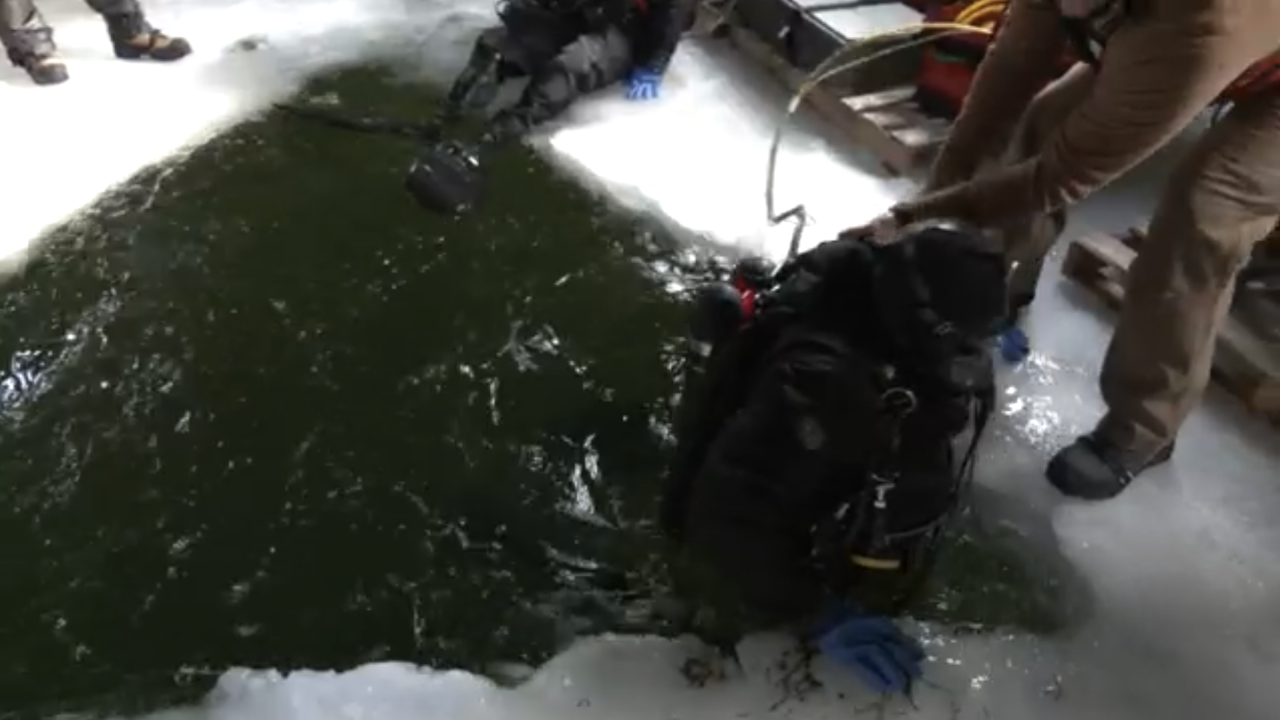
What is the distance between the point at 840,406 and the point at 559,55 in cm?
228

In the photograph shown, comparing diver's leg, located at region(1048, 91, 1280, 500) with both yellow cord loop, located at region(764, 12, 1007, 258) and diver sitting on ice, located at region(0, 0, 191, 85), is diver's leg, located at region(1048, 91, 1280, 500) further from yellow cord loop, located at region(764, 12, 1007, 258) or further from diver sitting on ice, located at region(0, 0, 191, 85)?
diver sitting on ice, located at region(0, 0, 191, 85)

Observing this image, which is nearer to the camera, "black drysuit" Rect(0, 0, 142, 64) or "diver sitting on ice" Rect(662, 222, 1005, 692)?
"diver sitting on ice" Rect(662, 222, 1005, 692)

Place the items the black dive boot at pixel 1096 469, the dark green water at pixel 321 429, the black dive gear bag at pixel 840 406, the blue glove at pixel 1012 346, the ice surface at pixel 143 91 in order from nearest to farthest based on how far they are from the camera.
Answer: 1. the black dive gear bag at pixel 840 406
2. the dark green water at pixel 321 429
3. the black dive boot at pixel 1096 469
4. the blue glove at pixel 1012 346
5. the ice surface at pixel 143 91

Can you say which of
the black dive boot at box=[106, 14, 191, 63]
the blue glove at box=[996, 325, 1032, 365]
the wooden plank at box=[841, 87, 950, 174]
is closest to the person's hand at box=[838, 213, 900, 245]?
the blue glove at box=[996, 325, 1032, 365]

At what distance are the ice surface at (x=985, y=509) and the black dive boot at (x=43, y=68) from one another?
7cm

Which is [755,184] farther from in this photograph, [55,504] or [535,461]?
[55,504]

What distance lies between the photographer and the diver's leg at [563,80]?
3.86m

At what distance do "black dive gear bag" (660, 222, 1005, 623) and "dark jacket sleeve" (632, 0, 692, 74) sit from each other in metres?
2.08

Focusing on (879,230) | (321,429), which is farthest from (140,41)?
(879,230)

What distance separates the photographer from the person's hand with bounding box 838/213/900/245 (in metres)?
2.18

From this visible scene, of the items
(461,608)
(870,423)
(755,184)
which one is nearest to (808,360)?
(870,423)

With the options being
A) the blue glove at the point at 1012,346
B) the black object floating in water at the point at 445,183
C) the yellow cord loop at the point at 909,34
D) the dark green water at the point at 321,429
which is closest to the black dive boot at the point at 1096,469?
the dark green water at the point at 321,429

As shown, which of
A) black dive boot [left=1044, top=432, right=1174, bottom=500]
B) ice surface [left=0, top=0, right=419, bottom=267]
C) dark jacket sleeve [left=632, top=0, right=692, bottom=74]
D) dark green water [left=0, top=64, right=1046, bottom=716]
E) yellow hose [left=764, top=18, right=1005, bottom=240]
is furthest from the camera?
dark jacket sleeve [left=632, top=0, right=692, bottom=74]

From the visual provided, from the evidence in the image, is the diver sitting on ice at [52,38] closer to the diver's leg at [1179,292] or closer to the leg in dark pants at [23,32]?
the leg in dark pants at [23,32]
